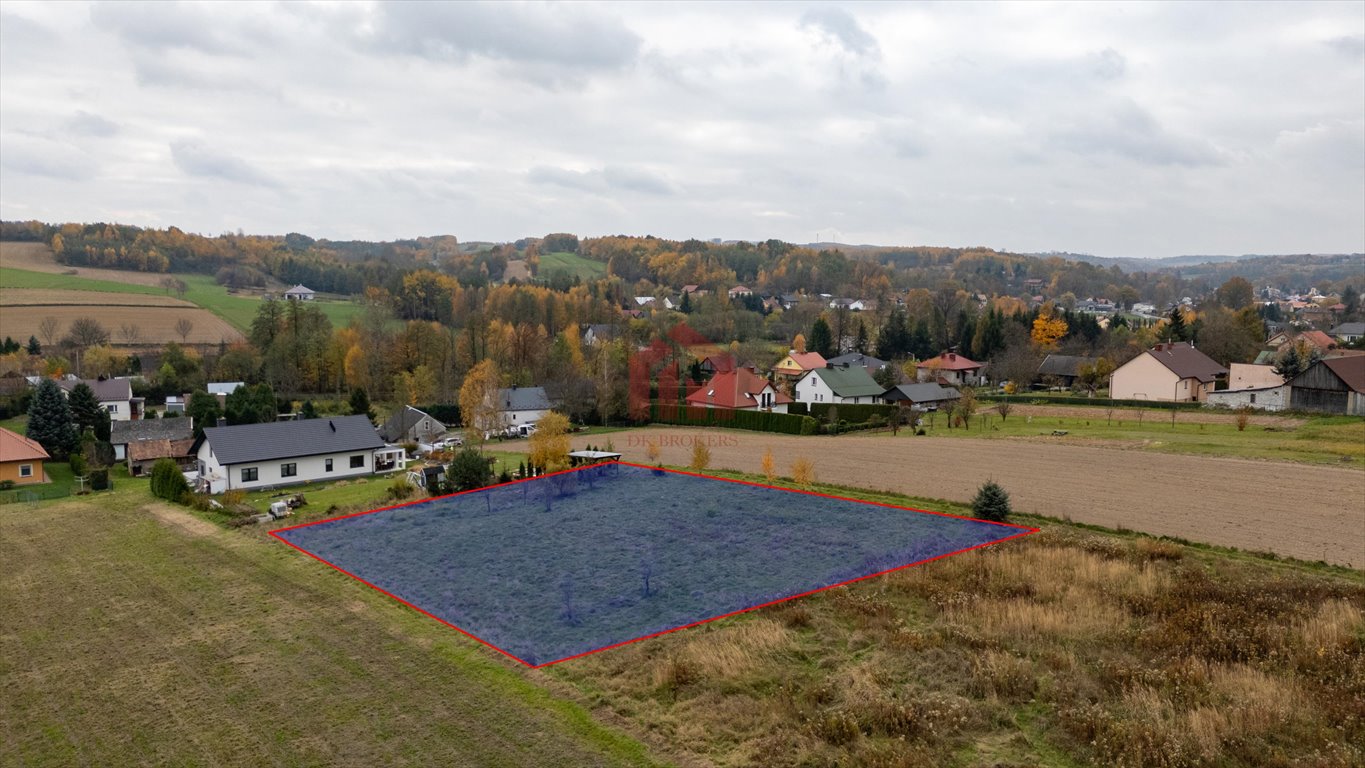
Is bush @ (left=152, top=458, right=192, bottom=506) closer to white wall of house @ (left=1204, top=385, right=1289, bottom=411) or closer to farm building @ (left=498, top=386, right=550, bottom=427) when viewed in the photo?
farm building @ (left=498, top=386, right=550, bottom=427)

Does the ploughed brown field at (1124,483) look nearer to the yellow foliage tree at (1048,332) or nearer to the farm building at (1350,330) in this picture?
the yellow foliage tree at (1048,332)

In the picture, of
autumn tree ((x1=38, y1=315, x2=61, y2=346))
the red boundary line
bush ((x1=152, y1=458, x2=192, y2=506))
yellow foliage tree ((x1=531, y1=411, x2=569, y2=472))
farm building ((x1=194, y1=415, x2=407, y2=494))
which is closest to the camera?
the red boundary line

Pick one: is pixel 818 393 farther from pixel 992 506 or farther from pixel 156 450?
pixel 156 450

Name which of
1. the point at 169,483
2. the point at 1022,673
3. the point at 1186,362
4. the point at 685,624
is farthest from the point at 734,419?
the point at 1022,673

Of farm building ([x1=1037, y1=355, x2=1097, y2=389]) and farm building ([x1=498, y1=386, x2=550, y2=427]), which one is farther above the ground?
farm building ([x1=1037, y1=355, x2=1097, y2=389])

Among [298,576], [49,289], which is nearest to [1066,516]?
[298,576]

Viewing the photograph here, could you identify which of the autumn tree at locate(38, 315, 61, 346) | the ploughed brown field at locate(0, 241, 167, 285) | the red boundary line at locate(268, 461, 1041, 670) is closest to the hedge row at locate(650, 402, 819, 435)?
A: the red boundary line at locate(268, 461, 1041, 670)

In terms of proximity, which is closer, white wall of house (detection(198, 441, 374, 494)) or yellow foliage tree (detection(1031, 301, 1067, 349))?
white wall of house (detection(198, 441, 374, 494))

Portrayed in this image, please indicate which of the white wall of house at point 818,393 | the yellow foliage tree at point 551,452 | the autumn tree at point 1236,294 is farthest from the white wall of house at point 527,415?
the autumn tree at point 1236,294
